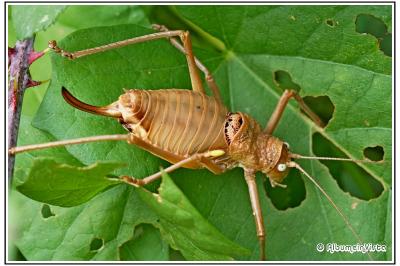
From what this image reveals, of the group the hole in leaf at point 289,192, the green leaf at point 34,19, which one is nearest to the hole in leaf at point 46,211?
the green leaf at point 34,19

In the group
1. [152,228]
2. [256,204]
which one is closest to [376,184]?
[256,204]

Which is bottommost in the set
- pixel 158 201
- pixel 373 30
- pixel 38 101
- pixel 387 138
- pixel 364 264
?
pixel 364 264

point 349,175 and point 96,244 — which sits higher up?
point 349,175

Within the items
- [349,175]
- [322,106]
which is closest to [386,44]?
[322,106]

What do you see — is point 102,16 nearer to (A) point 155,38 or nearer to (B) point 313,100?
(A) point 155,38

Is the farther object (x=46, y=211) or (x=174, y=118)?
(x=46, y=211)

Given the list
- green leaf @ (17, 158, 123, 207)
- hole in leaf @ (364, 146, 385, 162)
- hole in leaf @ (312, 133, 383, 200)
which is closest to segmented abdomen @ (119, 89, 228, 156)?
green leaf @ (17, 158, 123, 207)

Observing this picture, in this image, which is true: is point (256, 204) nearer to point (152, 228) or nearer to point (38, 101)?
point (152, 228)

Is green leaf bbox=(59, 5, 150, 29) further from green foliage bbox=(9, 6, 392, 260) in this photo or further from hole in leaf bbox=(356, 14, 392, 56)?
hole in leaf bbox=(356, 14, 392, 56)
